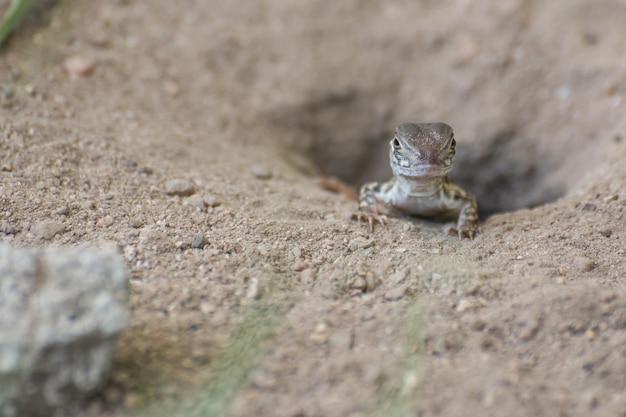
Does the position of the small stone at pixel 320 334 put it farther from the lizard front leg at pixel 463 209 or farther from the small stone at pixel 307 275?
the lizard front leg at pixel 463 209

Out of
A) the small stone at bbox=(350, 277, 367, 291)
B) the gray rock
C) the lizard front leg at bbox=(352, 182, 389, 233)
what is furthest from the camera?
the lizard front leg at bbox=(352, 182, 389, 233)

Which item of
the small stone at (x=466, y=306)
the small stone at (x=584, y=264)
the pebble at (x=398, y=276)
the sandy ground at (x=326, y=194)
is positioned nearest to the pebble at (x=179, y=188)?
the sandy ground at (x=326, y=194)

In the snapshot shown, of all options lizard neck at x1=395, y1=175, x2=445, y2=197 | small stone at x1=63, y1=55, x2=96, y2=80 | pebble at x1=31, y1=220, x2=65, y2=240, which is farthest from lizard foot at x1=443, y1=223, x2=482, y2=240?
small stone at x1=63, y1=55, x2=96, y2=80

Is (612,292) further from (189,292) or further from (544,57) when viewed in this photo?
(544,57)

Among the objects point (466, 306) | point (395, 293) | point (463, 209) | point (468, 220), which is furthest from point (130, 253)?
point (463, 209)

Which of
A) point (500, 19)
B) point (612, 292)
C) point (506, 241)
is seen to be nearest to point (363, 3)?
point (500, 19)

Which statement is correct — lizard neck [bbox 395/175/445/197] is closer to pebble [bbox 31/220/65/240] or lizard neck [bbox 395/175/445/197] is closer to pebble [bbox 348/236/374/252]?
pebble [bbox 348/236/374/252]
